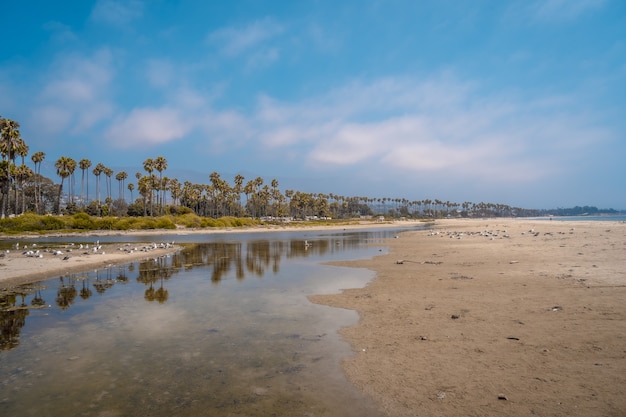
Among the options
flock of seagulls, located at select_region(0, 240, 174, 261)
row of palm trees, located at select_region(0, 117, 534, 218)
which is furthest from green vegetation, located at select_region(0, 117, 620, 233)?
flock of seagulls, located at select_region(0, 240, 174, 261)

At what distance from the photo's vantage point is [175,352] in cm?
955

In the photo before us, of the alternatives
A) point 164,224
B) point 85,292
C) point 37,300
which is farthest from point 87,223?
point 37,300

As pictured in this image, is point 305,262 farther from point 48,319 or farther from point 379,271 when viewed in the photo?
point 48,319

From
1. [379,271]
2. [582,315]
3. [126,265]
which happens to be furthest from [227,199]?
[582,315]

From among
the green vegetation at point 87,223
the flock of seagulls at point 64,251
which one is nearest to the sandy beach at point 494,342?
the flock of seagulls at point 64,251

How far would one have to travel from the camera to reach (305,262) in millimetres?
28938

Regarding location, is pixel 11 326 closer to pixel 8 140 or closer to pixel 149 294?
pixel 149 294

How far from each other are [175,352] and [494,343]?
26.2 ft

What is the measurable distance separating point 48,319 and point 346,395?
1139 cm

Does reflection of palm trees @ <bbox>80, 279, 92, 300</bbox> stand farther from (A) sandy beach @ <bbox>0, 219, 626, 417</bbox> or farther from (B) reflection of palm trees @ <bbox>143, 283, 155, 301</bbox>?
(A) sandy beach @ <bbox>0, 219, 626, 417</bbox>

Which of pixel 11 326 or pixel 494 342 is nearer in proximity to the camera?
pixel 494 342

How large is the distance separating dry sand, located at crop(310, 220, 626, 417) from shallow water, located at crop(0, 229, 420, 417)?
2.93 ft

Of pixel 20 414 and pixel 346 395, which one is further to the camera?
pixel 346 395

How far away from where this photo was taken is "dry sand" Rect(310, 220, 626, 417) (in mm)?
6406
